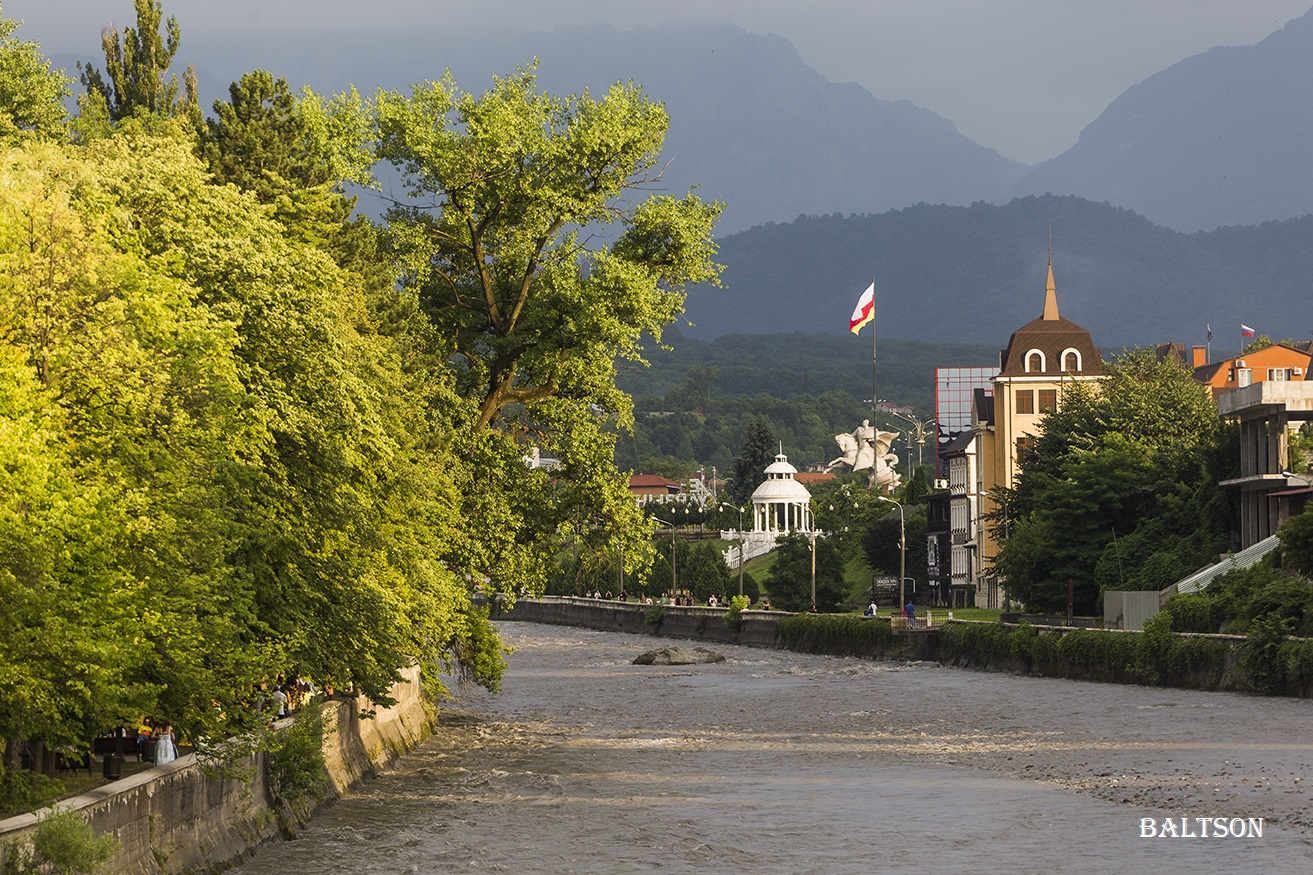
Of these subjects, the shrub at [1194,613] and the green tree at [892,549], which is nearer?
the shrub at [1194,613]

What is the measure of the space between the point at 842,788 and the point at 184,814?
59.5 ft

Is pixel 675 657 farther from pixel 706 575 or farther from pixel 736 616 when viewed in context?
pixel 706 575

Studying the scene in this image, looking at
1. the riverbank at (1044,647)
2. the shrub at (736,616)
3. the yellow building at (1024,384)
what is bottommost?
the riverbank at (1044,647)

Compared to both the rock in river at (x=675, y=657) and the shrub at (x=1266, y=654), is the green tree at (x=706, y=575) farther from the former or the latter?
the shrub at (x=1266, y=654)

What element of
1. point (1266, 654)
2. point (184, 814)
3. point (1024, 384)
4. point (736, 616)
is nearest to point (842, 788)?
point (184, 814)

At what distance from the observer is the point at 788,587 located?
12556cm

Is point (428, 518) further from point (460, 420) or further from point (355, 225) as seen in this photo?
point (355, 225)

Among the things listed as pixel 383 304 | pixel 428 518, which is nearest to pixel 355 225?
pixel 383 304

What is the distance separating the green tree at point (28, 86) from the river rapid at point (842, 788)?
2012 centimetres

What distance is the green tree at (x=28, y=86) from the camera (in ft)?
159

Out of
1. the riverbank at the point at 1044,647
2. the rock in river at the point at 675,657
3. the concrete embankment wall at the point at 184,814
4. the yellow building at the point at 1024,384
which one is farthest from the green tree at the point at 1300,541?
the yellow building at the point at 1024,384

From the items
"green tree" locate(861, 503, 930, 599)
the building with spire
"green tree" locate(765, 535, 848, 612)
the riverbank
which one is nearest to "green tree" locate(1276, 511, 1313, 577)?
the riverbank

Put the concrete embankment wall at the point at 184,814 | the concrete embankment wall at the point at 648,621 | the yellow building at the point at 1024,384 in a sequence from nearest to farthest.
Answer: the concrete embankment wall at the point at 184,814 → the concrete embankment wall at the point at 648,621 → the yellow building at the point at 1024,384

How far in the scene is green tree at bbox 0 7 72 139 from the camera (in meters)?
48.6
